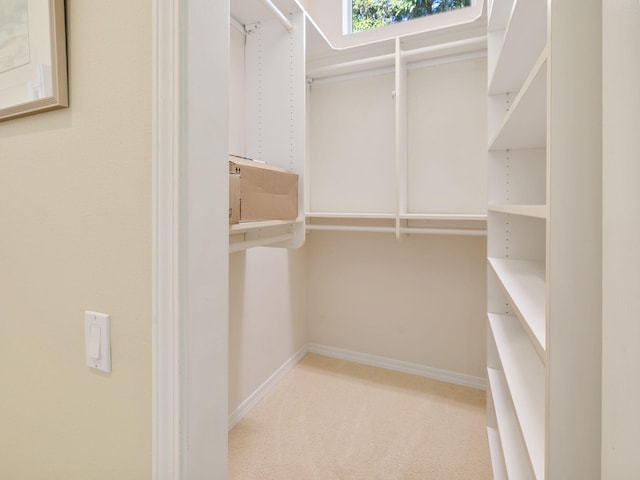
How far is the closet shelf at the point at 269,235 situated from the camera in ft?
4.68

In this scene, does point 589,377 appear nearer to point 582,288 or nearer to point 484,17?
point 582,288

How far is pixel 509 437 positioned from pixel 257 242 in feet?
4.22

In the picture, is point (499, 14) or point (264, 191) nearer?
point (264, 191)

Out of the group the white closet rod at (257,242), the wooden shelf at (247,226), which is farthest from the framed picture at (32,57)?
the white closet rod at (257,242)

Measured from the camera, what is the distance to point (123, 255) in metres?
0.63

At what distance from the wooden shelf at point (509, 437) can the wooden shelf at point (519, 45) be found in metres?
1.22

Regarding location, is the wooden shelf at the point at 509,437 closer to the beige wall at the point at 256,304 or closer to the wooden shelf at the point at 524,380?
the wooden shelf at the point at 524,380

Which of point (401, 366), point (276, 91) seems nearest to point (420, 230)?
point (401, 366)

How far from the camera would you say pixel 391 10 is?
250 cm

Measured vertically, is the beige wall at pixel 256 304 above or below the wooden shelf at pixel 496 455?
above

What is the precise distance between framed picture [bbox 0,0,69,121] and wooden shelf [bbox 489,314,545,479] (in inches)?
51.4

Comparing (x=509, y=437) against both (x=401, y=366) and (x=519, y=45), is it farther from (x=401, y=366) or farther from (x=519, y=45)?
(x=519, y=45)

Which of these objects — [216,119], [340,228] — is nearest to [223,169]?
[216,119]

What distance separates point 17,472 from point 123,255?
70 cm
